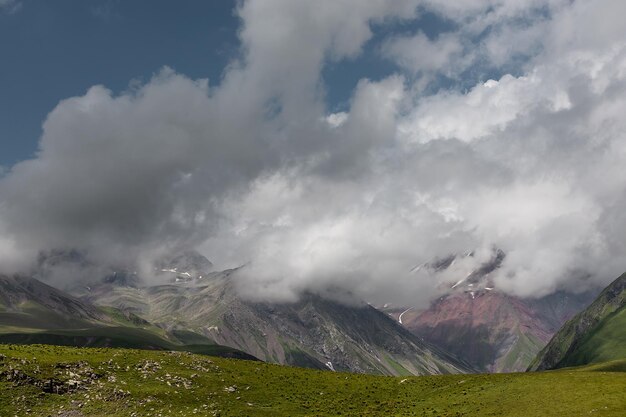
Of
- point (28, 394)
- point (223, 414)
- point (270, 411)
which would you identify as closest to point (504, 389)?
point (270, 411)

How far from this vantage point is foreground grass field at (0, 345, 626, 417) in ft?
201

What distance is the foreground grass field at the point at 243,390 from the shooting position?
6128 centimetres

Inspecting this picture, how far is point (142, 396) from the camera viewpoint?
6494 centimetres

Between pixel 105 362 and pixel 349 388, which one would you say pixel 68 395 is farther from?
pixel 349 388

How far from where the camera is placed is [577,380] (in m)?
71.8

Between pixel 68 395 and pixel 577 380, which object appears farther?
pixel 577 380

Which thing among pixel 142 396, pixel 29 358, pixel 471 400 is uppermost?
pixel 29 358

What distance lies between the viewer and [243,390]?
7306 centimetres

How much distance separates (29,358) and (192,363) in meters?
22.5

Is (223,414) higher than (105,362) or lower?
lower

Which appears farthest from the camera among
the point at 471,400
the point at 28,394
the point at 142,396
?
the point at 471,400

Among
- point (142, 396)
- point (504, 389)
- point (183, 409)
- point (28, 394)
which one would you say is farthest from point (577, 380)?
point (28, 394)

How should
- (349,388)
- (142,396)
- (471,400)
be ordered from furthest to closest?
(349,388)
(471,400)
(142,396)

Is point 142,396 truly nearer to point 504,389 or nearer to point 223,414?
point 223,414
